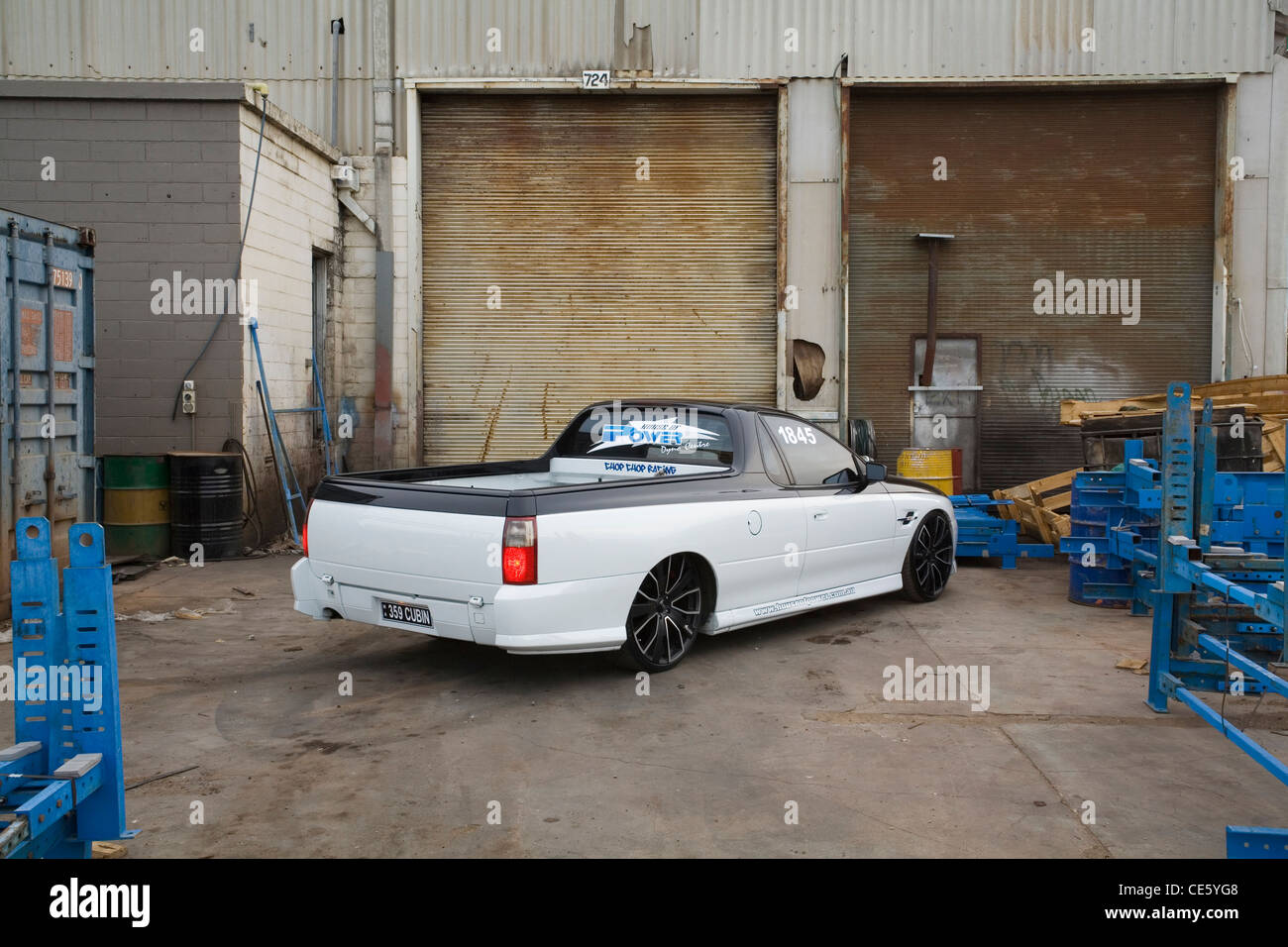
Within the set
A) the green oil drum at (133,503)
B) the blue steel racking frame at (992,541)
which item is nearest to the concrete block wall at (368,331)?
the green oil drum at (133,503)

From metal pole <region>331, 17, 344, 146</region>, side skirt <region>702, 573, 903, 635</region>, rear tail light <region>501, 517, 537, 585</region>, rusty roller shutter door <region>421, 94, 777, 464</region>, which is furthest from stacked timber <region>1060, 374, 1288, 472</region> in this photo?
metal pole <region>331, 17, 344, 146</region>

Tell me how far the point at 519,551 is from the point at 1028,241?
34.6ft

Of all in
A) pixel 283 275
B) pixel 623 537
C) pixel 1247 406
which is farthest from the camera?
pixel 283 275

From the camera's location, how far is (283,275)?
39.6ft

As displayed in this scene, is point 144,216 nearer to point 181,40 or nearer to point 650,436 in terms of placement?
point 181,40

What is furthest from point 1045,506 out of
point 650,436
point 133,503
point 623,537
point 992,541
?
point 133,503

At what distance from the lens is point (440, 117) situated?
1391 cm

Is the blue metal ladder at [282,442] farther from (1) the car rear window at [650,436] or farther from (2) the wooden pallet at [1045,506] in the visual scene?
(2) the wooden pallet at [1045,506]

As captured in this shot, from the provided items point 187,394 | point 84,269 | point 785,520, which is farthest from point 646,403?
point 187,394

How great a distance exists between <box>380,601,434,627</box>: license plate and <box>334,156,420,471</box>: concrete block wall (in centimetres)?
793

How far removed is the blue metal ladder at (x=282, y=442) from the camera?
37.2 feet

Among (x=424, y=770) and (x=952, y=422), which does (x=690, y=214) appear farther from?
(x=424, y=770)

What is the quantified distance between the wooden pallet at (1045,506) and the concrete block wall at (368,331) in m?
7.22

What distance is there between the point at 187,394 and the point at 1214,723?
31.4 feet
